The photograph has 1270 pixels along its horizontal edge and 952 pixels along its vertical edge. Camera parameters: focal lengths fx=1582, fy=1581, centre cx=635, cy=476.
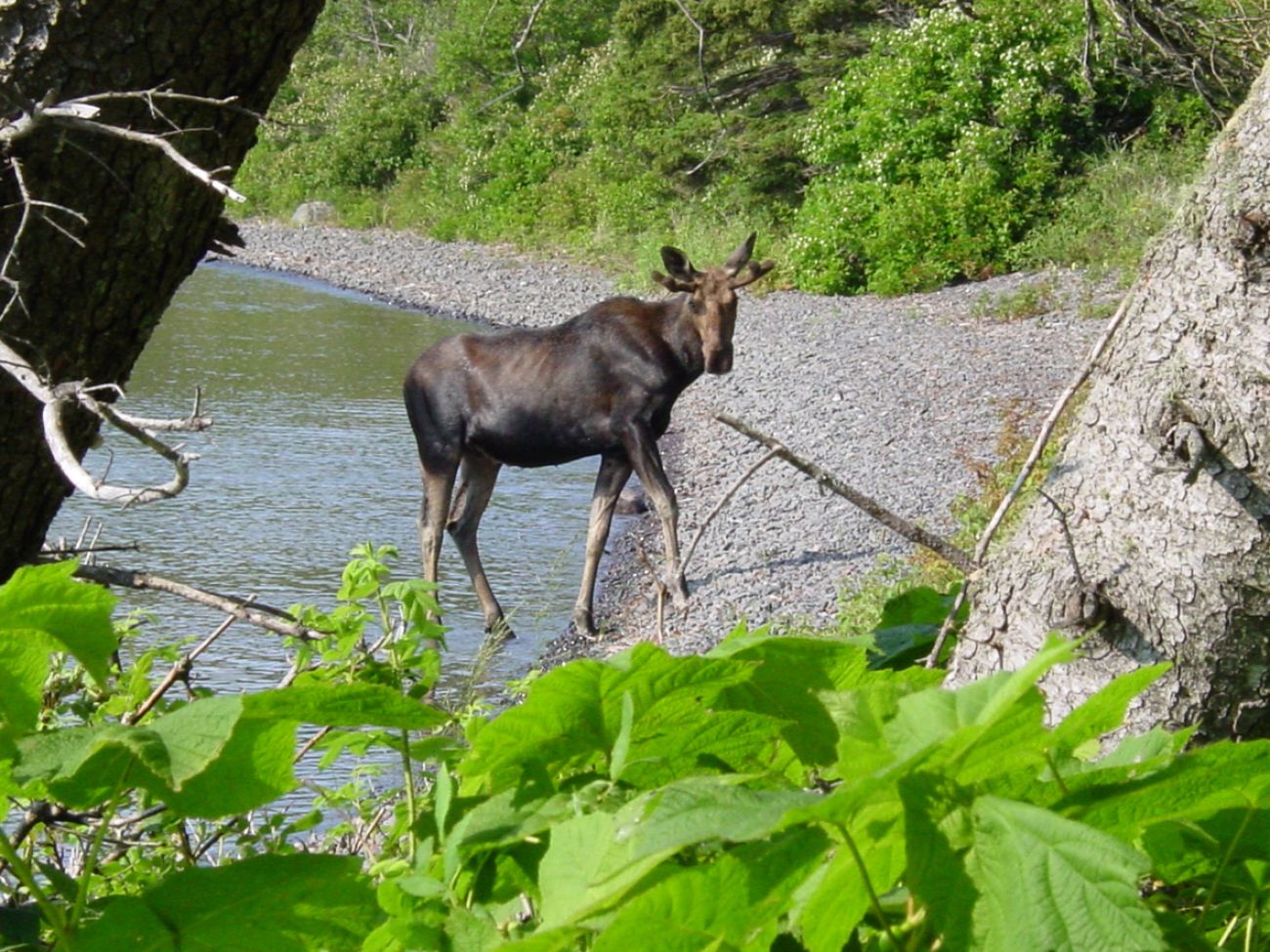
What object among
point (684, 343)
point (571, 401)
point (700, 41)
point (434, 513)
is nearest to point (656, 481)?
point (571, 401)

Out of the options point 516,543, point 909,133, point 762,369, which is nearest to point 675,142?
point 909,133

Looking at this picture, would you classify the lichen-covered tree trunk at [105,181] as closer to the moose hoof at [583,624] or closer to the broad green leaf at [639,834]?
the broad green leaf at [639,834]

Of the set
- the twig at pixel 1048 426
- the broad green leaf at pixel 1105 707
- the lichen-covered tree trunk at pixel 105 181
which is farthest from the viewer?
the lichen-covered tree trunk at pixel 105 181

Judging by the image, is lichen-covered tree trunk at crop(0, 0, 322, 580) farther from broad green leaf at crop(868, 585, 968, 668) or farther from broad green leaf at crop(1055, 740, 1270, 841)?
broad green leaf at crop(1055, 740, 1270, 841)

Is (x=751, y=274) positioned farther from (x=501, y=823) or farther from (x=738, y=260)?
(x=501, y=823)

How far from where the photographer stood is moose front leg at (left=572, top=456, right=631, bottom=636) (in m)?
10.3

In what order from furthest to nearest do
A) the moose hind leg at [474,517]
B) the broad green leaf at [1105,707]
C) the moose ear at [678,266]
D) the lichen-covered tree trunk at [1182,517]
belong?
the moose ear at [678,266]
the moose hind leg at [474,517]
the lichen-covered tree trunk at [1182,517]
the broad green leaf at [1105,707]

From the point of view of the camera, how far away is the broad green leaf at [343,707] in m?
0.95

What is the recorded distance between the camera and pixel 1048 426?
179cm

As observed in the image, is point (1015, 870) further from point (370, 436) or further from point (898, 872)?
point (370, 436)

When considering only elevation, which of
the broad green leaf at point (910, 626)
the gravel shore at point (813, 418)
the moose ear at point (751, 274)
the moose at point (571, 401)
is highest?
the broad green leaf at point (910, 626)

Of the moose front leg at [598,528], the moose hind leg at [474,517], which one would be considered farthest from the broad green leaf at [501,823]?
the moose front leg at [598,528]

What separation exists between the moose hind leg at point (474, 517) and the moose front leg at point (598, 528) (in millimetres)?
558

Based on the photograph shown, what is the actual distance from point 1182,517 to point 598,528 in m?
8.81
